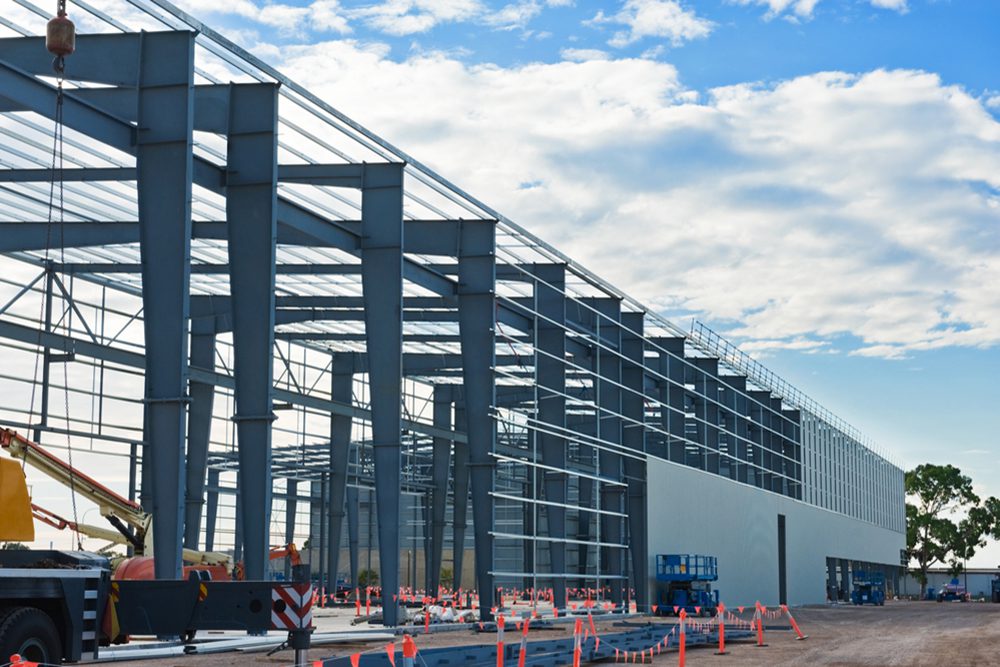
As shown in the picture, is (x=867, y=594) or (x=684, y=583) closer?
(x=684, y=583)

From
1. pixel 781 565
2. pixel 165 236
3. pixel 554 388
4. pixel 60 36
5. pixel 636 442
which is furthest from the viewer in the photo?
pixel 781 565

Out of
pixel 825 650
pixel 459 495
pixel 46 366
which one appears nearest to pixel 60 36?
pixel 825 650

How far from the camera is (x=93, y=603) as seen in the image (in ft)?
52.0

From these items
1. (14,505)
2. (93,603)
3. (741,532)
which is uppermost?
(14,505)

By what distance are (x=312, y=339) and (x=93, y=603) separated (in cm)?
3310

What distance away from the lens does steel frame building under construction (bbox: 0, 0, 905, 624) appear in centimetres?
2375

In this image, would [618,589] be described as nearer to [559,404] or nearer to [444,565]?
[559,404]

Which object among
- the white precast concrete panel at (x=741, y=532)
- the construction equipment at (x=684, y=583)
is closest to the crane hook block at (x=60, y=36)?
the white precast concrete panel at (x=741, y=532)

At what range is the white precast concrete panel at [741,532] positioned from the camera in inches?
2069

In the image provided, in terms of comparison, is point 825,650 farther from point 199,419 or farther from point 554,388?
point 199,419

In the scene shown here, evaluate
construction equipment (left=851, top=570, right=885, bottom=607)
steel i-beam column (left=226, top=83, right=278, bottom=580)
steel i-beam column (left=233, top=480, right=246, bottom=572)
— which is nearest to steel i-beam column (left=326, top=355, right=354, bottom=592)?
steel i-beam column (left=233, top=480, right=246, bottom=572)

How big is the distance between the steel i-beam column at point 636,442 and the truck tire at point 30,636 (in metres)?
36.0

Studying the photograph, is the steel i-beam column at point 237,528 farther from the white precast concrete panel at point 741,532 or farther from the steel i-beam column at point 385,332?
the steel i-beam column at point 385,332

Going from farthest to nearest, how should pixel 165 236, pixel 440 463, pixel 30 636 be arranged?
pixel 440 463, pixel 165 236, pixel 30 636
